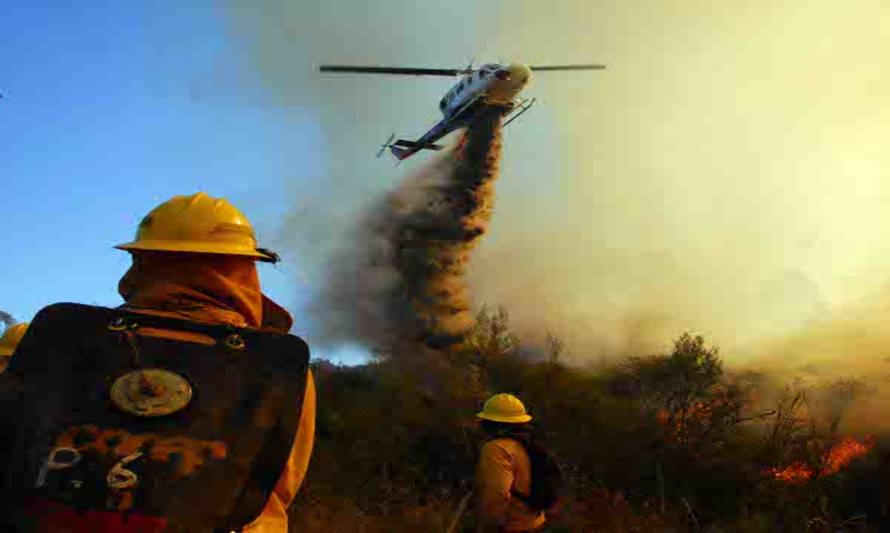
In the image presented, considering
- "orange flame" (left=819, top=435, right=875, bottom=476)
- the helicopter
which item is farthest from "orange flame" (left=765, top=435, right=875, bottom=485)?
the helicopter

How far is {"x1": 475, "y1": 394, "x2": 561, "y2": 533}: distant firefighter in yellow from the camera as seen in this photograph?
230 inches

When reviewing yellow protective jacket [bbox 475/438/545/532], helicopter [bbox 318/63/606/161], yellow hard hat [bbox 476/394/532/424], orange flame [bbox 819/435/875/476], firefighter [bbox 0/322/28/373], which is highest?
helicopter [bbox 318/63/606/161]

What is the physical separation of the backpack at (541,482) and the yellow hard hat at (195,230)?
4089 mm

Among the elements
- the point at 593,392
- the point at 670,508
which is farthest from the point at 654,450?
the point at 593,392

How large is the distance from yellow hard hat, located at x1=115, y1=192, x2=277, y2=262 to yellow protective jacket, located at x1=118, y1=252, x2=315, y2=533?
0.05 metres

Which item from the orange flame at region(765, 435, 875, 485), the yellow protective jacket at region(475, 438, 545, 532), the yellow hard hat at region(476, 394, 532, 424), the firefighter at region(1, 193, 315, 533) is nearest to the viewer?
the firefighter at region(1, 193, 315, 533)

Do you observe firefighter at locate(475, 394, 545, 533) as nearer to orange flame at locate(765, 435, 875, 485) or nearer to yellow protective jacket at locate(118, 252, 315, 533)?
yellow protective jacket at locate(118, 252, 315, 533)

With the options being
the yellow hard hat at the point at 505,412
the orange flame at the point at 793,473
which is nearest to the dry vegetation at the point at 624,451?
the orange flame at the point at 793,473

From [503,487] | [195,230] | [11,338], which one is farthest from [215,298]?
[503,487]

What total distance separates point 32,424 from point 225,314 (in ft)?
2.13

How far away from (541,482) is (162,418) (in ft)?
15.0

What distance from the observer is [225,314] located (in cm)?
238

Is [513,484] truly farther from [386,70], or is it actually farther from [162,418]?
[386,70]

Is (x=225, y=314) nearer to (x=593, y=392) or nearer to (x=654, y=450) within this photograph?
(x=654, y=450)
